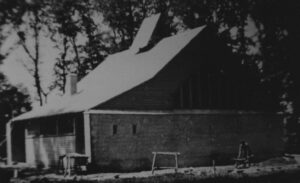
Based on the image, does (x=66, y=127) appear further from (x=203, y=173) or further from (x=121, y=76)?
(x=203, y=173)

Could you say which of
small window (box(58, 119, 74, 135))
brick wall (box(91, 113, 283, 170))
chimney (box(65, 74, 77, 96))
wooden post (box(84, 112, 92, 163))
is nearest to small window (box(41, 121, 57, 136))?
small window (box(58, 119, 74, 135))

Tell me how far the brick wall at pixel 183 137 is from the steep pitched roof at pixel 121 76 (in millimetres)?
1940

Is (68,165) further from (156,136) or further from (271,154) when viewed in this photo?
(271,154)

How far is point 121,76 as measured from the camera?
109 feet

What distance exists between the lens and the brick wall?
2725 cm

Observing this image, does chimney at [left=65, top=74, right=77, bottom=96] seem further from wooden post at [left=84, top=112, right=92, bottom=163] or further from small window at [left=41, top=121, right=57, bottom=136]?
wooden post at [left=84, top=112, right=92, bottom=163]

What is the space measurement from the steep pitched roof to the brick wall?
1940mm

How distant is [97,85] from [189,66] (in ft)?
23.3

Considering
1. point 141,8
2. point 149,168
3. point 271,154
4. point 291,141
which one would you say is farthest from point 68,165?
point 141,8

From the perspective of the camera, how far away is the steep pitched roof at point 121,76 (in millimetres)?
28844

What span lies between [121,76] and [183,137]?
6025mm

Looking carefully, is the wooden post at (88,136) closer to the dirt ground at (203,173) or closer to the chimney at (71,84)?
the dirt ground at (203,173)

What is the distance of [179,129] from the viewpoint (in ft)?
99.5

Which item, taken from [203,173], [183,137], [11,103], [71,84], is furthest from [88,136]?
[11,103]
